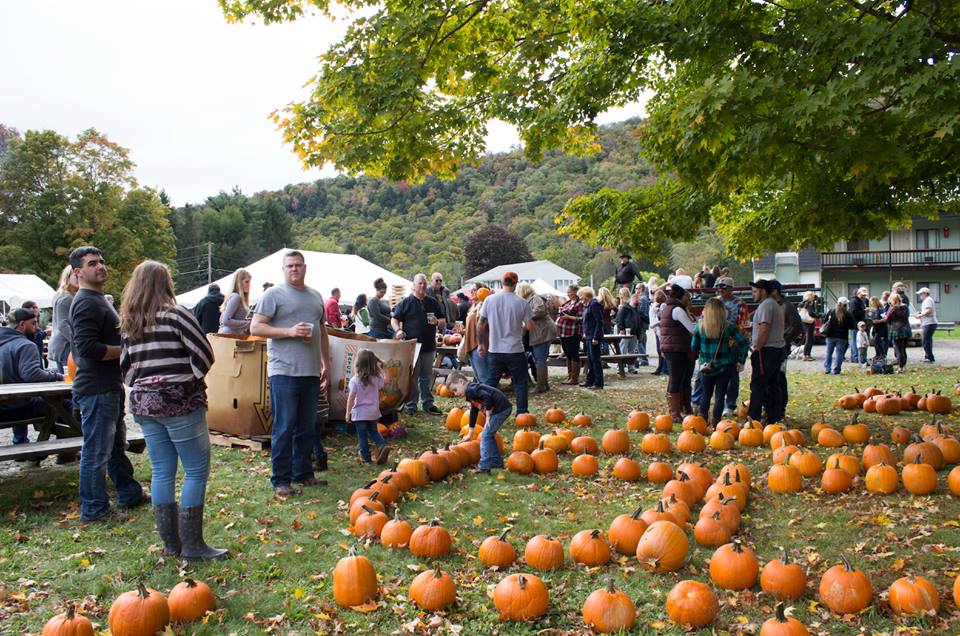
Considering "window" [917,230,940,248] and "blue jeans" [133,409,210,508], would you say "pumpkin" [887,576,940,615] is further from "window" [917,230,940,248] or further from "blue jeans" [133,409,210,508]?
"window" [917,230,940,248]

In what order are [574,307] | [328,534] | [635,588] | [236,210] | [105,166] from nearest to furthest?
[635,588], [328,534], [574,307], [105,166], [236,210]

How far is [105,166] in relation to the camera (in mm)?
45312

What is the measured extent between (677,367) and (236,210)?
8267 centimetres

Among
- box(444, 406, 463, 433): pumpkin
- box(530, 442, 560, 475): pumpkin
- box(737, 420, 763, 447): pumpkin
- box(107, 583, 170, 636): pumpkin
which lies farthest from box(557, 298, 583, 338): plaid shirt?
box(107, 583, 170, 636): pumpkin

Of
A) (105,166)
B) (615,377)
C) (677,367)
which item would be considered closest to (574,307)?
(615,377)

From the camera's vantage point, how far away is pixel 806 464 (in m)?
6.32

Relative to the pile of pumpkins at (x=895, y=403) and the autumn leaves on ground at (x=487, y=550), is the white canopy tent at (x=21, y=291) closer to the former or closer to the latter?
the autumn leaves on ground at (x=487, y=550)

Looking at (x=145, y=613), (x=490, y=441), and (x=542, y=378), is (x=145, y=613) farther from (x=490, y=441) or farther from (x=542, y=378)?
(x=542, y=378)

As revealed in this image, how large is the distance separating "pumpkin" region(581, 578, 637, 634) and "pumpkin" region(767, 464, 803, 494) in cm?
294

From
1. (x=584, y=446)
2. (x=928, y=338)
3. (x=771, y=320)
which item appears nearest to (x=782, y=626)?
(x=584, y=446)

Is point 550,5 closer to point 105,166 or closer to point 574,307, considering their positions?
point 574,307

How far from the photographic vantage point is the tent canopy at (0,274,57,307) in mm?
28125

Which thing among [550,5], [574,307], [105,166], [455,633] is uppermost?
[105,166]

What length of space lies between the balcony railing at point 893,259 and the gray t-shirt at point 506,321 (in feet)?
130
